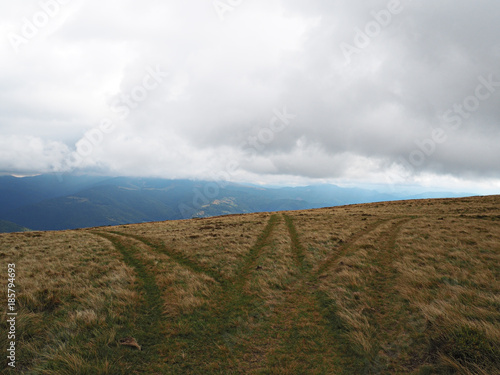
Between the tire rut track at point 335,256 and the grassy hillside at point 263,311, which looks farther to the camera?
the tire rut track at point 335,256

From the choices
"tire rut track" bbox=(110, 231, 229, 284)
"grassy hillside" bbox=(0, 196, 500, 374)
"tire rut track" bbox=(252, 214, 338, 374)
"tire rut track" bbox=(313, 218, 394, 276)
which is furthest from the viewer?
"tire rut track" bbox=(313, 218, 394, 276)

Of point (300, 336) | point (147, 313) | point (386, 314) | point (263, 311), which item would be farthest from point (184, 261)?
point (386, 314)

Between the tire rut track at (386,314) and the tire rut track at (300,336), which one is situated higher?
the tire rut track at (386,314)

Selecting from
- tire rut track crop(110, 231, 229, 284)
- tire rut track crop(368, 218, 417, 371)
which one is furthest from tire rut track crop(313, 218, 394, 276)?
tire rut track crop(110, 231, 229, 284)

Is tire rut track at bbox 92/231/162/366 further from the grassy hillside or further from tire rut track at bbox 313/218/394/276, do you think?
tire rut track at bbox 313/218/394/276

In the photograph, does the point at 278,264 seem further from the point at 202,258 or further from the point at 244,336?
the point at 244,336

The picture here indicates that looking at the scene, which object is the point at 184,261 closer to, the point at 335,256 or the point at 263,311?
the point at 263,311

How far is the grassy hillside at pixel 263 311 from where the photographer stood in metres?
→ 5.99

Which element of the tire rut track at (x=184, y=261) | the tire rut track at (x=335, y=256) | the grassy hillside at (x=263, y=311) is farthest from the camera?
the tire rut track at (x=335, y=256)

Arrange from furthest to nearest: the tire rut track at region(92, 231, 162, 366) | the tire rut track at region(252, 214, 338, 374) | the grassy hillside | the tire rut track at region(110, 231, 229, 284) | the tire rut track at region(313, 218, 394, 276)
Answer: the tire rut track at region(313, 218, 394, 276) → the tire rut track at region(110, 231, 229, 284) → the tire rut track at region(92, 231, 162, 366) → the tire rut track at region(252, 214, 338, 374) → the grassy hillside

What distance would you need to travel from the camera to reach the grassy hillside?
236 inches

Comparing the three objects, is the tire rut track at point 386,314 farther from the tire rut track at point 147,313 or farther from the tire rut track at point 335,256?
the tire rut track at point 147,313

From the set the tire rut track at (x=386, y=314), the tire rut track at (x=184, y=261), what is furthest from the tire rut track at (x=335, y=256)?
the tire rut track at (x=184, y=261)

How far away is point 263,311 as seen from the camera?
29.6 feet
